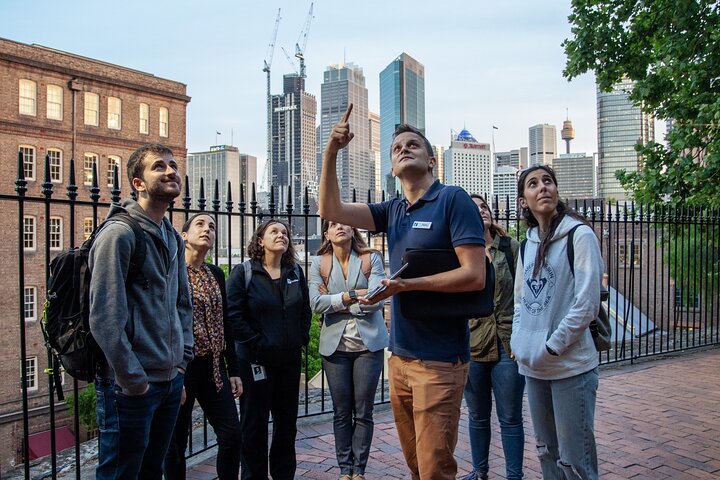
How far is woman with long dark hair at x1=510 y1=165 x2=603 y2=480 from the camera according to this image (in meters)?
2.73

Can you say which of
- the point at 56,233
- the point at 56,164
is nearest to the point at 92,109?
the point at 56,164

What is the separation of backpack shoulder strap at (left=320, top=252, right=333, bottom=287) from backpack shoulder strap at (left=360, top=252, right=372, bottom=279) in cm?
26

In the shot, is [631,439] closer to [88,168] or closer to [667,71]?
[667,71]

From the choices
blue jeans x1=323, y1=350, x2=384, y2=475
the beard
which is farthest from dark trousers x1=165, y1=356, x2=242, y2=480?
the beard

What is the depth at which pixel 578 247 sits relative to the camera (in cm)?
283

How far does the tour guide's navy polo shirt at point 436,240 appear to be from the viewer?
236 cm

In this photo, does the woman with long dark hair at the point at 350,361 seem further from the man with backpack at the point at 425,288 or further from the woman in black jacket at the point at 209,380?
the man with backpack at the point at 425,288

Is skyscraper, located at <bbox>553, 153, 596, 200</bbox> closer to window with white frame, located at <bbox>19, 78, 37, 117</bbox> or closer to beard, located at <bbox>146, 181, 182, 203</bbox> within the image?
window with white frame, located at <bbox>19, 78, 37, 117</bbox>

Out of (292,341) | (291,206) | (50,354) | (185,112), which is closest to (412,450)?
(292,341)

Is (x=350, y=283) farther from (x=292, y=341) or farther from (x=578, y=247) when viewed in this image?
(x=578, y=247)

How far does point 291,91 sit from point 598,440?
16032cm

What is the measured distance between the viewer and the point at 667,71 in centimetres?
955

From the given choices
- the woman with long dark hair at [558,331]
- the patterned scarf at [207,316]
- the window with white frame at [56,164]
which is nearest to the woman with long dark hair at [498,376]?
the woman with long dark hair at [558,331]

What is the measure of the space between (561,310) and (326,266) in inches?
79.7
